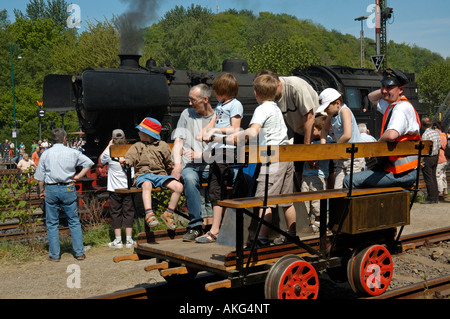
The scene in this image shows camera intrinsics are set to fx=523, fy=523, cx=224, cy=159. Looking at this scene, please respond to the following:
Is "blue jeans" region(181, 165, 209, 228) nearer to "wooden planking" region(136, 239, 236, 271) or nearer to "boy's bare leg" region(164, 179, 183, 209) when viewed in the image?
"boy's bare leg" region(164, 179, 183, 209)

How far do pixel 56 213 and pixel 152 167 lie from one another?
287cm

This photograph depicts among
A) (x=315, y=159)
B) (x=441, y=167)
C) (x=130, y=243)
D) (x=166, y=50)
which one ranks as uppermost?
(x=166, y=50)

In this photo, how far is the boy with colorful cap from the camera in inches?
217

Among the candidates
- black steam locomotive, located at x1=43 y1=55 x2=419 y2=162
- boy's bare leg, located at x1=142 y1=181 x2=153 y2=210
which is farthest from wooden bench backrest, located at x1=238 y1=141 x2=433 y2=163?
black steam locomotive, located at x1=43 y1=55 x2=419 y2=162

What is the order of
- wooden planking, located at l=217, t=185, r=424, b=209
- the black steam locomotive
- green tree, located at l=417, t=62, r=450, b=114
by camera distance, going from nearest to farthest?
1. wooden planking, located at l=217, t=185, r=424, b=209
2. the black steam locomotive
3. green tree, located at l=417, t=62, r=450, b=114

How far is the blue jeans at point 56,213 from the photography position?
782cm

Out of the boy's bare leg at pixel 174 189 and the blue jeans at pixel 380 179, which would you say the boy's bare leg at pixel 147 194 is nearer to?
the boy's bare leg at pixel 174 189

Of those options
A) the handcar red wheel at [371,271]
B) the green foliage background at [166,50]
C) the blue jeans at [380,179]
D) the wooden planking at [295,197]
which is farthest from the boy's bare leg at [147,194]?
the green foliage background at [166,50]

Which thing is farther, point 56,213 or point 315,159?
point 56,213

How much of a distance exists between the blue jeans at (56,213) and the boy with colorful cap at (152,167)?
2.50 m

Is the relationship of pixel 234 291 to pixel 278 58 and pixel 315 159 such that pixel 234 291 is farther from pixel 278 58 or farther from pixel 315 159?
pixel 278 58

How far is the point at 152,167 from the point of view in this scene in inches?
226

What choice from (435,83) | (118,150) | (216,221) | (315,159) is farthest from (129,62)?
(435,83)
